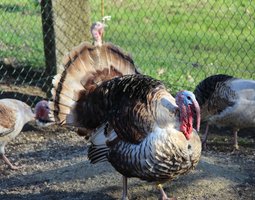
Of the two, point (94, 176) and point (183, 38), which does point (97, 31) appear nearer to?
point (94, 176)

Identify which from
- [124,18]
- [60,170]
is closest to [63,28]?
[60,170]

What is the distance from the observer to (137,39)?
9.48m

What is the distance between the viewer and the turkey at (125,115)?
3865 millimetres

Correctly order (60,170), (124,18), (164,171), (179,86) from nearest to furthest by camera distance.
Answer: (164,171)
(60,170)
(179,86)
(124,18)

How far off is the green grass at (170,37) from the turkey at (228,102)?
1.30m

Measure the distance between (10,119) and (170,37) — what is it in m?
4.77

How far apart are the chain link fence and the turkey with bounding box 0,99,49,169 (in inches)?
46.1

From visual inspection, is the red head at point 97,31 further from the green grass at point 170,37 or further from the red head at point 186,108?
the red head at point 186,108

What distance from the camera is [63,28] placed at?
6.63m

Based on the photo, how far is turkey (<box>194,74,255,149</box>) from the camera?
5.61m

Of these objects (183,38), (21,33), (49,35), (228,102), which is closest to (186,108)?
(228,102)

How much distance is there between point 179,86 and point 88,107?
3.02 m

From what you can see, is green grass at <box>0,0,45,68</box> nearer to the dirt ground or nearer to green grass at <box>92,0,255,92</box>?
green grass at <box>92,0,255,92</box>

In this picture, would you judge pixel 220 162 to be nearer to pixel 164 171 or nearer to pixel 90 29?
pixel 164 171
